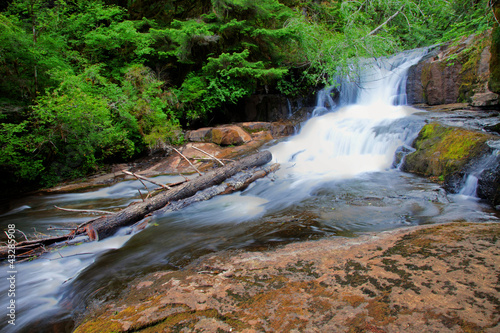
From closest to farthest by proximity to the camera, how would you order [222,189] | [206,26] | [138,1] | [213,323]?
[213,323], [222,189], [206,26], [138,1]

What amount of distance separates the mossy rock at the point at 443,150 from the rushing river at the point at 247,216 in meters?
0.43

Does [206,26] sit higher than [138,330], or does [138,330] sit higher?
[206,26]

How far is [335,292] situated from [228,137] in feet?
31.3

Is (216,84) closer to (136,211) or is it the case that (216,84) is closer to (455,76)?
(136,211)

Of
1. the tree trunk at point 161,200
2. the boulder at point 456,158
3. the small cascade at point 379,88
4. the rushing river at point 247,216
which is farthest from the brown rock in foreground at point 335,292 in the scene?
the small cascade at point 379,88

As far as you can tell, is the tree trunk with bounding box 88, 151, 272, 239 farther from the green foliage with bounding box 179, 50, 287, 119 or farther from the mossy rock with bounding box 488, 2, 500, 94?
the mossy rock with bounding box 488, 2, 500, 94

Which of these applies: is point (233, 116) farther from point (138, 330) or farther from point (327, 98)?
point (138, 330)

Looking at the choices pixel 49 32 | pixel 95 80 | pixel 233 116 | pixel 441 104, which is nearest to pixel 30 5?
pixel 49 32

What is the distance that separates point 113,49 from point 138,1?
5.09 meters

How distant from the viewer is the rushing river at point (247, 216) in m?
3.21

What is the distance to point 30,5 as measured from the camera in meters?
10.9

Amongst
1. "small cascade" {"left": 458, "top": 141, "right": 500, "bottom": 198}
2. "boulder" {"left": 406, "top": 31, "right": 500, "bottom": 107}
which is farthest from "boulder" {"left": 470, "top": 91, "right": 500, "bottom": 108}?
"small cascade" {"left": 458, "top": 141, "right": 500, "bottom": 198}

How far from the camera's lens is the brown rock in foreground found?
5.10 feet

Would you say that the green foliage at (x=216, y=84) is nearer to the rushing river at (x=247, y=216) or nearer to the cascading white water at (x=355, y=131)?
the cascading white water at (x=355, y=131)
